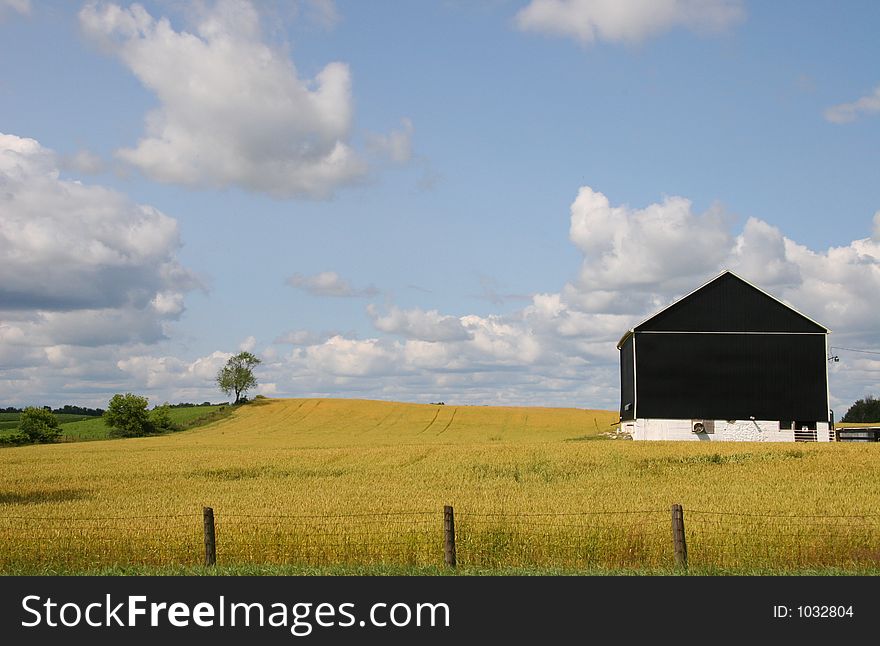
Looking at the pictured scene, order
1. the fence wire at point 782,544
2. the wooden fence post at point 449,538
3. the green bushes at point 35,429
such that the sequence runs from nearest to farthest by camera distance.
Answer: the wooden fence post at point 449,538, the fence wire at point 782,544, the green bushes at point 35,429

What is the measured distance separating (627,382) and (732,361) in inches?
315

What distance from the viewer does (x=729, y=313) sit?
5931 cm

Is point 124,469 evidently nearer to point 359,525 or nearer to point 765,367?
point 359,525

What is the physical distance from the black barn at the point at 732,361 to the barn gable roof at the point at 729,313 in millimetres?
64

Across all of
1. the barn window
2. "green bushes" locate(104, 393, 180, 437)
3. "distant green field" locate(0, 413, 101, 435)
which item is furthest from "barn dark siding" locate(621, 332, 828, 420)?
"distant green field" locate(0, 413, 101, 435)

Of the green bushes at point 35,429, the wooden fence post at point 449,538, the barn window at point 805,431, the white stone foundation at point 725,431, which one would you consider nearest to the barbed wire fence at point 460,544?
the wooden fence post at point 449,538

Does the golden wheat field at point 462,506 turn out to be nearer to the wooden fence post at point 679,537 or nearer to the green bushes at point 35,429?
the wooden fence post at point 679,537

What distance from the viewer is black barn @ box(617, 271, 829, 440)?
193 feet

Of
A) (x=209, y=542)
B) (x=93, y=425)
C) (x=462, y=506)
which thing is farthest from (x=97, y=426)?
(x=209, y=542)

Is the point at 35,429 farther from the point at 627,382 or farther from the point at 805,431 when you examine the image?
the point at 805,431

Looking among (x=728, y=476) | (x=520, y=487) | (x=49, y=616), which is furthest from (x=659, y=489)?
(x=49, y=616)

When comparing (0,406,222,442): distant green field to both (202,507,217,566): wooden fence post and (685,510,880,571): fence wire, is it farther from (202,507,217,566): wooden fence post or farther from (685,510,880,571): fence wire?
(685,510,880,571): fence wire

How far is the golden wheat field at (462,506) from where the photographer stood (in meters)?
17.2

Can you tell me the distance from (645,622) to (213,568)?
691 cm
